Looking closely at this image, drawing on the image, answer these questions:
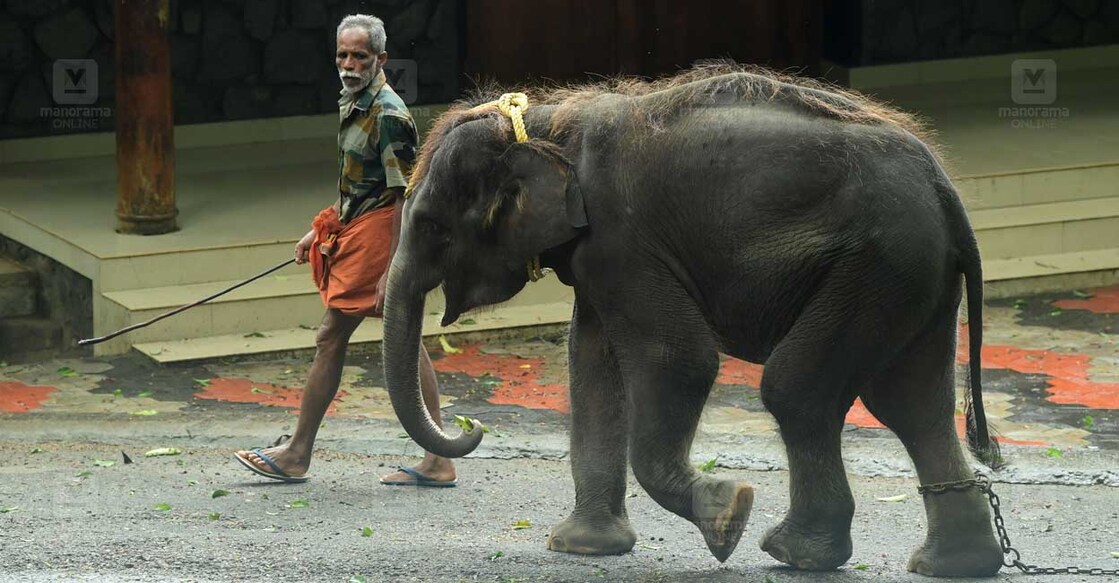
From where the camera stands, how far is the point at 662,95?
234 inches

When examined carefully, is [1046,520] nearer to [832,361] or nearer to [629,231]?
[832,361]

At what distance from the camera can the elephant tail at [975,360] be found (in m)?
5.82

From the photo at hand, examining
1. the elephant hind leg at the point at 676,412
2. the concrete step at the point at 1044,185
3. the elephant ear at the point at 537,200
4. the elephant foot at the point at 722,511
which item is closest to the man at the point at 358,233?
the elephant ear at the point at 537,200

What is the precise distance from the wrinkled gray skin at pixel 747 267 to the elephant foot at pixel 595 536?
54 centimetres

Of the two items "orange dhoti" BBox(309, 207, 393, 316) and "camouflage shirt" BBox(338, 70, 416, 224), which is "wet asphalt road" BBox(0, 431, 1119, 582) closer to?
"orange dhoti" BBox(309, 207, 393, 316)

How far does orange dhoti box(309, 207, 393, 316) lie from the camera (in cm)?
715

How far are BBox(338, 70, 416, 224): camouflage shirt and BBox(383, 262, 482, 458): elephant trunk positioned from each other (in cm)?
81

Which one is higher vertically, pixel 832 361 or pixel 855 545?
pixel 832 361

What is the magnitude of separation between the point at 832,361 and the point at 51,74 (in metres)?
8.20

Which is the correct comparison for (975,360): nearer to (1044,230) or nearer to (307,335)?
(307,335)

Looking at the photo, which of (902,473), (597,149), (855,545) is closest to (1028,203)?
(902,473)

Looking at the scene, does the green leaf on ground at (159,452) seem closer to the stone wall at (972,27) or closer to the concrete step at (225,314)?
the concrete step at (225,314)

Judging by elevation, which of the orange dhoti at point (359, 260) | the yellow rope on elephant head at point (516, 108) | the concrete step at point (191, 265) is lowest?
the concrete step at point (191, 265)

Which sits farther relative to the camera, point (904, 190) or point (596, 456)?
point (596, 456)
